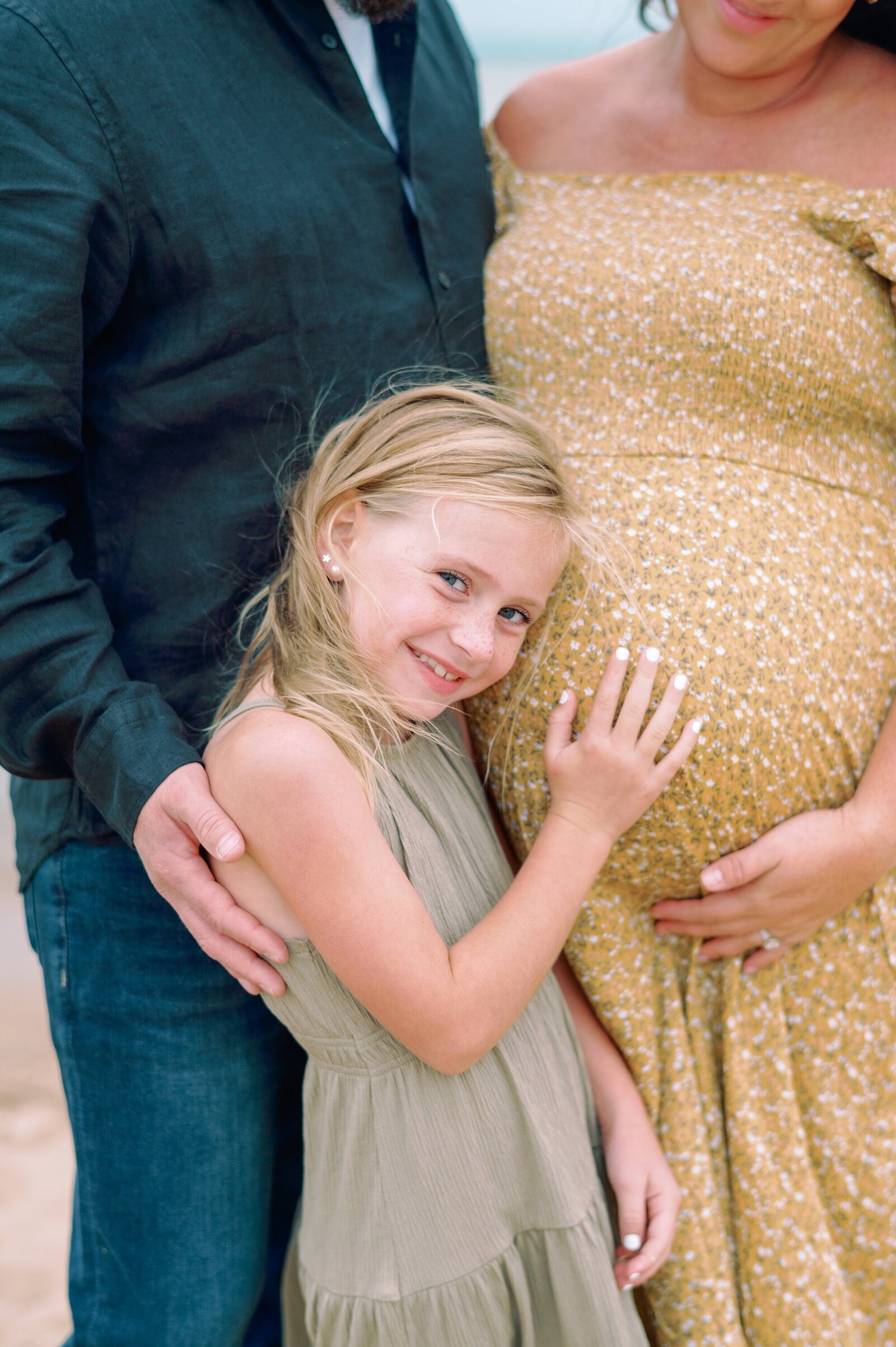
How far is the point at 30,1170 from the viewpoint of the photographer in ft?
8.48

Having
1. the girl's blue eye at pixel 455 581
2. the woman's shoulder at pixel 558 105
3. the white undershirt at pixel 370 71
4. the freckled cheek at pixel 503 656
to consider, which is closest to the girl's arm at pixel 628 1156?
the freckled cheek at pixel 503 656

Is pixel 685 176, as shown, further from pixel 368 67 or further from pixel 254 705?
pixel 254 705

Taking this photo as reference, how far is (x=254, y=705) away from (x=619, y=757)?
0.45 m

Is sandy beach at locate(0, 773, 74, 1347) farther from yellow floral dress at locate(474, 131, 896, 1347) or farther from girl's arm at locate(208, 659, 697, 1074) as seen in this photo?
girl's arm at locate(208, 659, 697, 1074)

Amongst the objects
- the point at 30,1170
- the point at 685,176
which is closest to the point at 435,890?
the point at 685,176

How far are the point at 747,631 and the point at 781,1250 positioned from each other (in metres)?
0.82

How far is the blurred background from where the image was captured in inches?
86.4

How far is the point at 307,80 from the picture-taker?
4.77 feet

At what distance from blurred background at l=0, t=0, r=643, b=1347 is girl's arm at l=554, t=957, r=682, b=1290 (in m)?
1.39

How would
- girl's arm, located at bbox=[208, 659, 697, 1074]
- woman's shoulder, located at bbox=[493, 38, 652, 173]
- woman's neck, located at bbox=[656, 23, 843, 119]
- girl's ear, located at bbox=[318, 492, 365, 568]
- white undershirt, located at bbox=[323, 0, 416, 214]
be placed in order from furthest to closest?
woman's shoulder, located at bbox=[493, 38, 652, 173], woman's neck, located at bbox=[656, 23, 843, 119], white undershirt, located at bbox=[323, 0, 416, 214], girl's ear, located at bbox=[318, 492, 365, 568], girl's arm, located at bbox=[208, 659, 697, 1074]

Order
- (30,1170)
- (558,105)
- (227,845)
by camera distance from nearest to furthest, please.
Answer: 1. (227,845)
2. (558,105)
3. (30,1170)

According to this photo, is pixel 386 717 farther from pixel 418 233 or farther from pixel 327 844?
pixel 418 233

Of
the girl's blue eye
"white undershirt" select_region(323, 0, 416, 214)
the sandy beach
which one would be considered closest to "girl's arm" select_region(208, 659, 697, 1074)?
the girl's blue eye

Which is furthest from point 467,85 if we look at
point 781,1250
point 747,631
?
point 781,1250
